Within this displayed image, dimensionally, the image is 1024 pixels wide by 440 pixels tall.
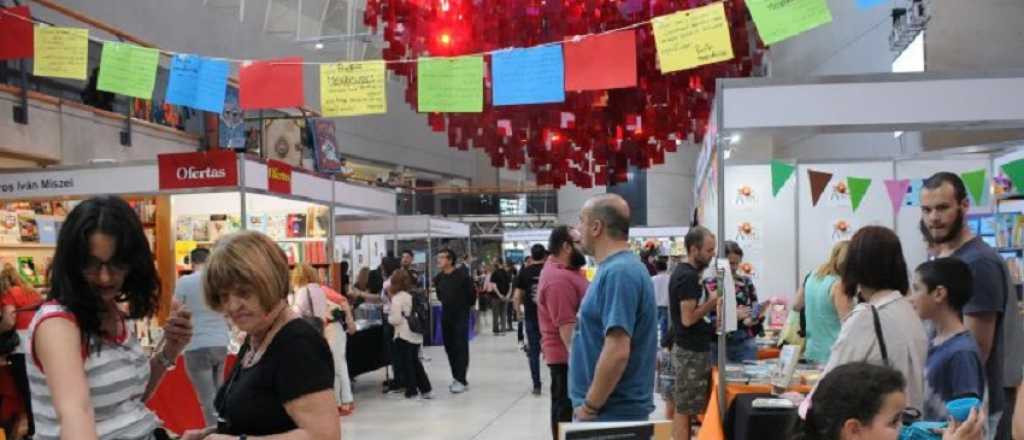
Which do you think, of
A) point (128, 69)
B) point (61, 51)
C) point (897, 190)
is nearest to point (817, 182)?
point (897, 190)

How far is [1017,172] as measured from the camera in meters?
6.38

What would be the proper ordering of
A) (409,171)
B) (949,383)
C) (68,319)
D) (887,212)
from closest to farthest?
1. (68,319)
2. (949,383)
3. (887,212)
4. (409,171)

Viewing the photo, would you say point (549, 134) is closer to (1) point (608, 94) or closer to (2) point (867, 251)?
(1) point (608, 94)

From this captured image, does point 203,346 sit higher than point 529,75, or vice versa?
point 529,75

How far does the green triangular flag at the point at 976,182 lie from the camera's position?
687 cm

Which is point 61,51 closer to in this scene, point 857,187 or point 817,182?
point 817,182

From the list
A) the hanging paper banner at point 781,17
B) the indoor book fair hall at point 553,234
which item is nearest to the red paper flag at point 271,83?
the indoor book fair hall at point 553,234

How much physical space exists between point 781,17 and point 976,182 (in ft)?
11.8

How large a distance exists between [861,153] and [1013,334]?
6.30 m

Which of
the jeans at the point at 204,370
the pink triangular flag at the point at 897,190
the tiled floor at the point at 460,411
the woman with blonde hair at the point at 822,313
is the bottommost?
the tiled floor at the point at 460,411

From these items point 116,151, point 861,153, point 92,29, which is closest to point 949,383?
point 861,153

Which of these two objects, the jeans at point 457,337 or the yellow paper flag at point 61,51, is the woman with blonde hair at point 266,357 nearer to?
the yellow paper flag at point 61,51

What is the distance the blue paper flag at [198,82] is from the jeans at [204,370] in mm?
1776

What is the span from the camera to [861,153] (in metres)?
9.09
